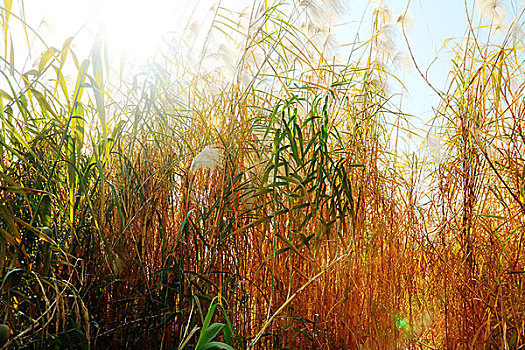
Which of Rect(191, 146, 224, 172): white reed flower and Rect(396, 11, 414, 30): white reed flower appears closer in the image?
Rect(191, 146, 224, 172): white reed flower

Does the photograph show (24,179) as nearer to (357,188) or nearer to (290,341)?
(290,341)

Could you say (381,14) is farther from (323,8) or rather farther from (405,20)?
(323,8)

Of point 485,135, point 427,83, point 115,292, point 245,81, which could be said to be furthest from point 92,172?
point 485,135

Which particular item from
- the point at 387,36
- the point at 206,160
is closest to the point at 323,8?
the point at 387,36

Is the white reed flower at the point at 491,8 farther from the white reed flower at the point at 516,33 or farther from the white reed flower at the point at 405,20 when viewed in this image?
the white reed flower at the point at 405,20

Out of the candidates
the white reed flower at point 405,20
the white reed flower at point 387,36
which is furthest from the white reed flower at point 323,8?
the white reed flower at point 405,20

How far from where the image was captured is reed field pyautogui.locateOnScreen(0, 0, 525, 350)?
1.05m

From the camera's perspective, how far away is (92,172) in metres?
1.22

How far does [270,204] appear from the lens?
137 centimetres

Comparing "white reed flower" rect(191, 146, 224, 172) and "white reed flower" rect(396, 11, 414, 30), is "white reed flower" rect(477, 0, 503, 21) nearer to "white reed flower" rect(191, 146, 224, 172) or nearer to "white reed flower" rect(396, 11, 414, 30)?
"white reed flower" rect(396, 11, 414, 30)

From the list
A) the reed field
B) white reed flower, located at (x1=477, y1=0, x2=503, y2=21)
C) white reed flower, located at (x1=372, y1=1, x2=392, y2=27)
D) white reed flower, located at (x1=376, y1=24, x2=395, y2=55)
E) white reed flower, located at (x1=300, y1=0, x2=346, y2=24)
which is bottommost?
the reed field

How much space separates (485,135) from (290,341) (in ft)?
2.97

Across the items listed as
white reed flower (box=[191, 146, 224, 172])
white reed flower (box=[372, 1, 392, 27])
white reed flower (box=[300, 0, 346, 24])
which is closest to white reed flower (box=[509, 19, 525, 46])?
white reed flower (box=[372, 1, 392, 27])

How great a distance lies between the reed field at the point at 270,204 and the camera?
3.46 feet
